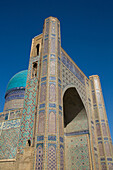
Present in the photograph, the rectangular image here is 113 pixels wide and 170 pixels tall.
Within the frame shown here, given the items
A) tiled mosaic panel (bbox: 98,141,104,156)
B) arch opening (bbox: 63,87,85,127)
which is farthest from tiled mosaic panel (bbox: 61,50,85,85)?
tiled mosaic panel (bbox: 98,141,104,156)

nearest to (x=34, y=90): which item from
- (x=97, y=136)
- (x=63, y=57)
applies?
(x=63, y=57)

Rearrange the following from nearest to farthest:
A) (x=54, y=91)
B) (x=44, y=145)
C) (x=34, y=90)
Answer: (x=44, y=145) → (x=54, y=91) → (x=34, y=90)

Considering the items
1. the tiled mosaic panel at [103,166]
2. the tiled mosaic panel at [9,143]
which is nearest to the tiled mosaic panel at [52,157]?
the tiled mosaic panel at [9,143]

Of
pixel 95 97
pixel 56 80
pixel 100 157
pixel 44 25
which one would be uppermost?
pixel 44 25

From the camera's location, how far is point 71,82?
10.0 m

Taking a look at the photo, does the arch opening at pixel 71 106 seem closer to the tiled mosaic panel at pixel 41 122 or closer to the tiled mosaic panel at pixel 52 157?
the tiled mosaic panel at pixel 41 122

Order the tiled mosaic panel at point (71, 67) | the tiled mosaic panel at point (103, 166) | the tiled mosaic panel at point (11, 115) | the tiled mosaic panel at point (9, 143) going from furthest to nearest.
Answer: the tiled mosaic panel at point (71, 67) < the tiled mosaic panel at point (103, 166) < the tiled mosaic panel at point (11, 115) < the tiled mosaic panel at point (9, 143)

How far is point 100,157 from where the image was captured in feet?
34.6

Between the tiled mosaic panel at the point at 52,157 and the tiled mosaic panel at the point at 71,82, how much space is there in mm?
3676

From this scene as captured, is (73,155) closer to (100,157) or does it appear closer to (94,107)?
(100,157)

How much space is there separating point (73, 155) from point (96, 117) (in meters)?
3.45

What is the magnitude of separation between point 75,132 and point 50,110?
4.78 meters

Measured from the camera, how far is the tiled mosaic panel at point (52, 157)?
5.41m

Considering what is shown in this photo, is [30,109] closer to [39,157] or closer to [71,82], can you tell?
[39,157]
